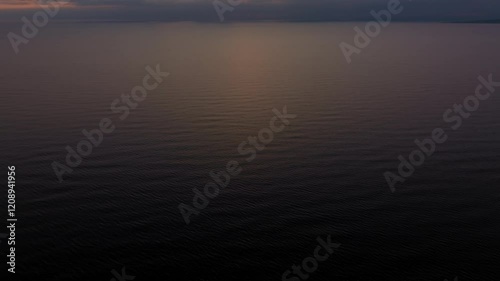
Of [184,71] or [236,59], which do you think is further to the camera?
[236,59]

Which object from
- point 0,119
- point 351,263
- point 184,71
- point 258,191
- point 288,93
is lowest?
point 351,263

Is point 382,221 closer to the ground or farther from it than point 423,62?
closer to the ground

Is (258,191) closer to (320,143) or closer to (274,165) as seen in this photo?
(274,165)

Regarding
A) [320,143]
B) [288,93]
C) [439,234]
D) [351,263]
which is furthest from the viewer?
[288,93]

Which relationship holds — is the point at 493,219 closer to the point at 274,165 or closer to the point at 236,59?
the point at 274,165

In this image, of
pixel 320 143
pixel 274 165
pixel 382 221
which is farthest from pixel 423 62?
pixel 382 221

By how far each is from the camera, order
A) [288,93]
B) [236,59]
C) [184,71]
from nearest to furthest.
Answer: [288,93], [184,71], [236,59]
